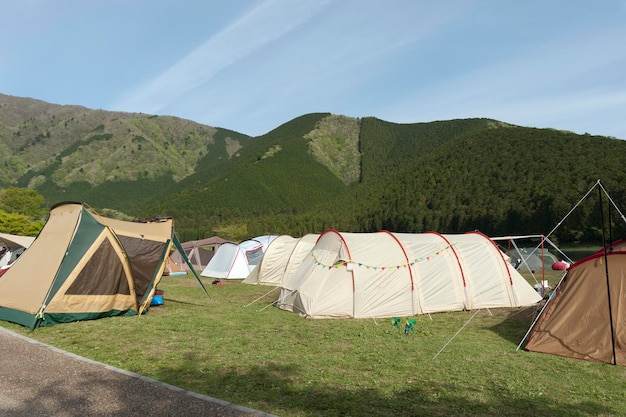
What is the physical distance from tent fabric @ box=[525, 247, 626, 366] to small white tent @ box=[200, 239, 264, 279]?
17085mm

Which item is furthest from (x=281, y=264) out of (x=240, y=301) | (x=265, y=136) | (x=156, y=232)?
(x=265, y=136)

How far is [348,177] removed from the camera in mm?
139750

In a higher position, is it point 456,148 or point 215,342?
point 456,148

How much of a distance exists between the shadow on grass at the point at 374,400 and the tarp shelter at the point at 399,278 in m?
5.38

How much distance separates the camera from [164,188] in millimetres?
152250

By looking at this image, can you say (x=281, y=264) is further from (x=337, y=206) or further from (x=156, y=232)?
(x=337, y=206)

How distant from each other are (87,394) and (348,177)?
13494 centimetres

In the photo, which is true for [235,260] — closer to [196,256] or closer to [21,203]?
[196,256]

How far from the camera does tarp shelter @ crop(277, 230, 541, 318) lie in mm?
12234

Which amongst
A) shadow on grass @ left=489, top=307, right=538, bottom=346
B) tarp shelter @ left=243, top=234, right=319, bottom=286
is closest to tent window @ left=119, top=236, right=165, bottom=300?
tarp shelter @ left=243, top=234, right=319, bottom=286

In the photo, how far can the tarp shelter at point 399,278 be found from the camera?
12234 millimetres

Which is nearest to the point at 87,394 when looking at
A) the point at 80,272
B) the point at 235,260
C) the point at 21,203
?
the point at 80,272

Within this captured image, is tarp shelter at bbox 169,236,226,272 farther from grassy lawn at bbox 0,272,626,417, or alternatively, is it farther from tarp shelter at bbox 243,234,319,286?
grassy lawn at bbox 0,272,626,417

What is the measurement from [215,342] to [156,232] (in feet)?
18.6
